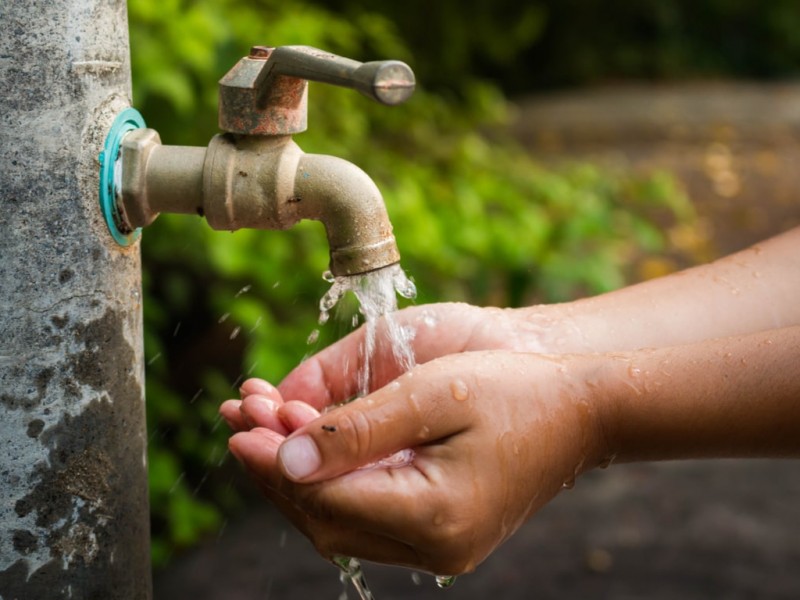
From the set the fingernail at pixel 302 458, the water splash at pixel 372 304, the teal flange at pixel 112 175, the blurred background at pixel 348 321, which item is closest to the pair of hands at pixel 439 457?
the fingernail at pixel 302 458

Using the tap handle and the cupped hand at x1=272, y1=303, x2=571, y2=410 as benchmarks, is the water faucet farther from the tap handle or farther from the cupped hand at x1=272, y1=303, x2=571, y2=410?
the cupped hand at x1=272, y1=303, x2=571, y2=410

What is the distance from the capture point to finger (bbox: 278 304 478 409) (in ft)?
5.37

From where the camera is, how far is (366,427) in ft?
3.80

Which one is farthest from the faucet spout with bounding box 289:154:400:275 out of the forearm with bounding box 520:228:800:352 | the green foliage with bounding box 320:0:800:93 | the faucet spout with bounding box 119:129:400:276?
the green foliage with bounding box 320:0:800:93

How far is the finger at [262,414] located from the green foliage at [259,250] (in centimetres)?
139

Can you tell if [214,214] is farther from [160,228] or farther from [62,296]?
[160,228]

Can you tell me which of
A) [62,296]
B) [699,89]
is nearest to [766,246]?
[62,296]

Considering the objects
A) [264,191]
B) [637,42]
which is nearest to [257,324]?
[264,191]

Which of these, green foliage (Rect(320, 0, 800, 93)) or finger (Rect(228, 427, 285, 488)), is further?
green foliage (Rect(320, 0, 800, 93))

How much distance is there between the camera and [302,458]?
1153 mm

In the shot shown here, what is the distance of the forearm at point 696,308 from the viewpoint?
5.37ft

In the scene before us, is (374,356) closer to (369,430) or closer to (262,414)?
(262,414)

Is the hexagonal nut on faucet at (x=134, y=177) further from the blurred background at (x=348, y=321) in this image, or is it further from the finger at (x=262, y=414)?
the blurred background at (x=348, y=321)

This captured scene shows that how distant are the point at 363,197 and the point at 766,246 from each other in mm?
828
